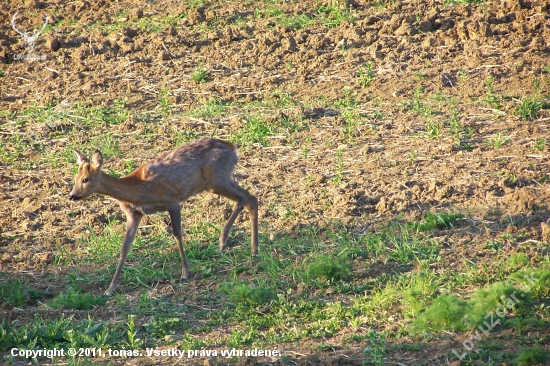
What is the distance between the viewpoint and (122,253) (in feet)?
27.2

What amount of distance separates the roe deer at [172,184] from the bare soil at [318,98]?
56 centimetres

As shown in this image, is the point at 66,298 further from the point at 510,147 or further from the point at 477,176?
the point at 510,147

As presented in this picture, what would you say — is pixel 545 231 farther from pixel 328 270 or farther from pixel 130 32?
pixel 130 32

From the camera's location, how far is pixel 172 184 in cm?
873

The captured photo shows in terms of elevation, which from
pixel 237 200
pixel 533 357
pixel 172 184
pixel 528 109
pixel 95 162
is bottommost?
pixel 533 357

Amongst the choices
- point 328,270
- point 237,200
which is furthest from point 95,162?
point 328,270

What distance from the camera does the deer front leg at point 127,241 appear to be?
26.6ft

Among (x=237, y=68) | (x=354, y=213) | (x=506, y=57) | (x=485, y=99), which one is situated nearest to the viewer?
(x=354, y=213)

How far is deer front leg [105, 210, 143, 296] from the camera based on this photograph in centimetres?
810

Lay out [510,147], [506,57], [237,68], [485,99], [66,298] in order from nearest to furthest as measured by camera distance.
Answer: [66,298]
[510,147]
[485,99]
[506,57]
[237,68]

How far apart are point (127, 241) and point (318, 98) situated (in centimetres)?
432

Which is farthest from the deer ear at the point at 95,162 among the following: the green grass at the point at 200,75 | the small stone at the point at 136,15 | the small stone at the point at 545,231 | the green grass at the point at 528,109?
the small stone at the point at 136,15

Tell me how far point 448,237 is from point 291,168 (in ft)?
8.44

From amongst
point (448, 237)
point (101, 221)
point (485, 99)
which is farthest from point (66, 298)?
point (485, 99)
